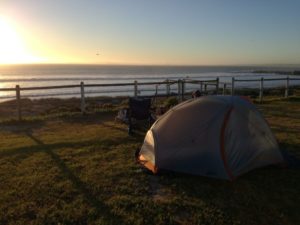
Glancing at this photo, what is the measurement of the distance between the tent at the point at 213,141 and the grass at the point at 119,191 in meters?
0.18

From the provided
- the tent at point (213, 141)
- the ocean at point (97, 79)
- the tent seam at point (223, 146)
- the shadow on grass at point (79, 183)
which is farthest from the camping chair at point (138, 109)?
the ocean at point (97, 79)

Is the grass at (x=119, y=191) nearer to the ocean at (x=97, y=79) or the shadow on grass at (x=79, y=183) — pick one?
the shadow on grass at (x=79, y=183)

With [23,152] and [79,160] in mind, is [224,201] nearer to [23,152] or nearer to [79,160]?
[79,160]

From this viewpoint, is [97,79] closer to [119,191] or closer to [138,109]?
[138,109]

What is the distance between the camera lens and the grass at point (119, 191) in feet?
11.8

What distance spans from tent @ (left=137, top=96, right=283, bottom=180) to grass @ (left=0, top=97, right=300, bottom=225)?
→ 0.57ft

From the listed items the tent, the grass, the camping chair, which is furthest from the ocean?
the tent

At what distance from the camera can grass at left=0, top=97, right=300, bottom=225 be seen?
3582 mm

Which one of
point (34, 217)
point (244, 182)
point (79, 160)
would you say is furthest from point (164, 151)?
point (34, 217)

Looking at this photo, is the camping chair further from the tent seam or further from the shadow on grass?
the tent seam

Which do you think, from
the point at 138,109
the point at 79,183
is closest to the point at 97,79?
the point at 138,109

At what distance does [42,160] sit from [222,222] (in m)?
3.48

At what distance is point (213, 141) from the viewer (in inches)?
186

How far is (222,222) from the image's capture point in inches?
136
